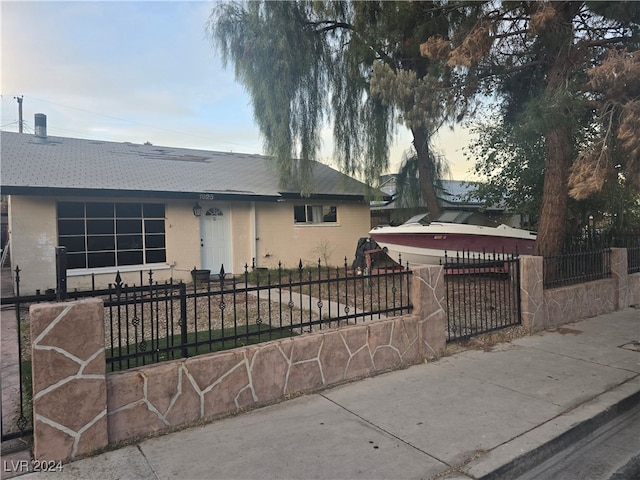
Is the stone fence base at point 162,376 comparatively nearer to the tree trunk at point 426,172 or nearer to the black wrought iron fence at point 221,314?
the black wrought iron fence at point 221,314

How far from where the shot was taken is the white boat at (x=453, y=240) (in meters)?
11.1

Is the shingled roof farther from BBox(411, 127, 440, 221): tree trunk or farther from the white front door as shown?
BBox(411, 127, 440, 221): tree trunk

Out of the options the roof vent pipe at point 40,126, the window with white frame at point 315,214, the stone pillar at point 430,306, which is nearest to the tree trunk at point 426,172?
the window with white frame at point 315,214

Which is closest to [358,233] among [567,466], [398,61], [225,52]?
[398,61]

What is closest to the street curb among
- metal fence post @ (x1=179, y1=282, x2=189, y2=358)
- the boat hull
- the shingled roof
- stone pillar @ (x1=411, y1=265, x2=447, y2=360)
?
stone pillar @ (x1=411, y1=265, x2=447, y2=360)

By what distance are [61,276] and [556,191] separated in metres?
8.46

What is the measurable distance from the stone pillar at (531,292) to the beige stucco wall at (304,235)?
8.41 metres

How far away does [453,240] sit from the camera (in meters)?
11.1

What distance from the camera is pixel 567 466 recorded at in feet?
11.0

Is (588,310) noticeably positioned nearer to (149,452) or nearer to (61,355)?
(149,452)

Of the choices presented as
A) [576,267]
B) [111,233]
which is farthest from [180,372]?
[111,233]

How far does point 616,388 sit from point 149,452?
15.5 feet

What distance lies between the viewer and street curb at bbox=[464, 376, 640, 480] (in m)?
3.12

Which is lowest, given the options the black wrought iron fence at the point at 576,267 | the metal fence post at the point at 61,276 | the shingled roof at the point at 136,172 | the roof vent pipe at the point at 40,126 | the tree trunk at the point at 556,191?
the black wrought iron fence at the point at 576,267
